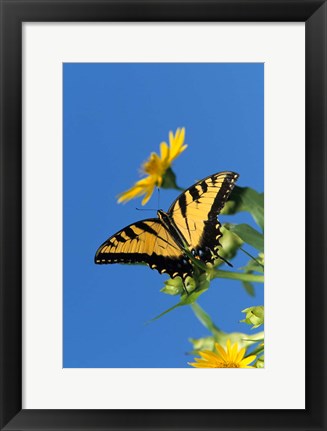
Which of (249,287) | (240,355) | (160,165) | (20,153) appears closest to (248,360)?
(240,355)

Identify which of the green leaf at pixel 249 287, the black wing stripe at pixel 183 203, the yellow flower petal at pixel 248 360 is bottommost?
the yellow flower petal at pixel 248 360

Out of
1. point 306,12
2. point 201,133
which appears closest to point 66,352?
point 201,133

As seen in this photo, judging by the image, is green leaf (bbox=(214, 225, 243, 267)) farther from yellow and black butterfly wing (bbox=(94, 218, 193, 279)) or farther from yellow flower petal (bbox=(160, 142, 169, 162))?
yellow flower petal (bbox=(160, 142, 169, 162))

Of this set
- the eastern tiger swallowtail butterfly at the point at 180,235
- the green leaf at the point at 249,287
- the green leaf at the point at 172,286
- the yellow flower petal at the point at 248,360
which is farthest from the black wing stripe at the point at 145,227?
the yellow flower petal at the point at 248,360

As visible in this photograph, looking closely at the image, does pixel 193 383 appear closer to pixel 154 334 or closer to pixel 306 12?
pixel 154 334

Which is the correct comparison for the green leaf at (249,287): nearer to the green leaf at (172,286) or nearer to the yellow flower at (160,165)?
the green leaf at (172,286)

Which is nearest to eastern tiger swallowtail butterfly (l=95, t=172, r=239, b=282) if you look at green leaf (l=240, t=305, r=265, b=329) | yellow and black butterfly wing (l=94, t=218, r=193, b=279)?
yellow and black butterfly wing (l=94, t=218, r=193, b=279)

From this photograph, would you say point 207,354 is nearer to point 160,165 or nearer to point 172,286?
point 172,286
